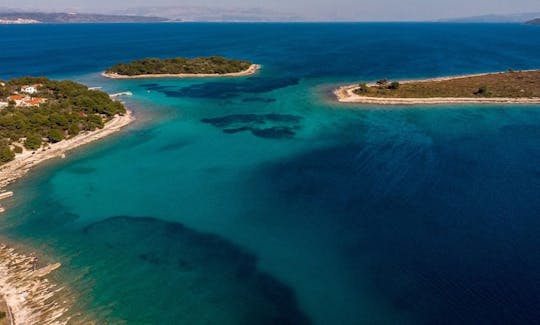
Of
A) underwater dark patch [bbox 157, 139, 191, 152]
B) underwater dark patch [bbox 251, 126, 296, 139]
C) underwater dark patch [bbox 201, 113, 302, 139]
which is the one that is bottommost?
underwater dark patch [bbox 157, 139, 191, 152]

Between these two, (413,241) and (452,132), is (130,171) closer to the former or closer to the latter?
(413,241)

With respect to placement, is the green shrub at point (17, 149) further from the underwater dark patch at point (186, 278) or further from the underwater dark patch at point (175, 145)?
the underwater dark patch at point (186, 278)

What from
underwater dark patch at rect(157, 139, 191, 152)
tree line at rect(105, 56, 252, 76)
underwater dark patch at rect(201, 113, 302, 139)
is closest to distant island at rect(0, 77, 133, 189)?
underwater dark patch at rect(157, 139, 191, 152)

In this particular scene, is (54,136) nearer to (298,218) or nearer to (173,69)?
(298,218)

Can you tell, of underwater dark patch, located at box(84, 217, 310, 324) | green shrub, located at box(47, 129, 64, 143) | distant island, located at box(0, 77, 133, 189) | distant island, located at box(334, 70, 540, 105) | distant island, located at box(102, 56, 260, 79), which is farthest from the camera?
distant island, located at box(102, 56, 260, 79)

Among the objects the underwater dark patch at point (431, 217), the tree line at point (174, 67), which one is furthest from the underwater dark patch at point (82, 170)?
the tree line at point (174, 67)

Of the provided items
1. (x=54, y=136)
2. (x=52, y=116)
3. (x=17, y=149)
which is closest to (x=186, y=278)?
(x=17, y=149)

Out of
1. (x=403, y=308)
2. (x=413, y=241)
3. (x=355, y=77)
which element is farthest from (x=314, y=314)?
(x=355, y=77)

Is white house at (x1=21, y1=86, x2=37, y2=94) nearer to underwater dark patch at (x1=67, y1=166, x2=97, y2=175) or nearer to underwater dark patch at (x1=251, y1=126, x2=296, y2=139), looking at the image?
underwater dark patch at (x1=67, y1=166, x2=97, y2=175)
